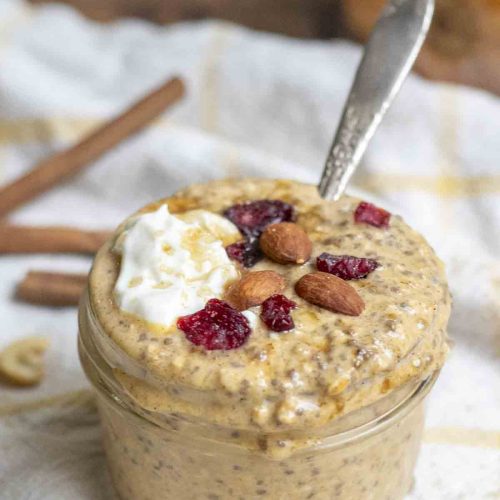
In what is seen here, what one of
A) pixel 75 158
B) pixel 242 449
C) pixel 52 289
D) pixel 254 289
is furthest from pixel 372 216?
pixel 75 158

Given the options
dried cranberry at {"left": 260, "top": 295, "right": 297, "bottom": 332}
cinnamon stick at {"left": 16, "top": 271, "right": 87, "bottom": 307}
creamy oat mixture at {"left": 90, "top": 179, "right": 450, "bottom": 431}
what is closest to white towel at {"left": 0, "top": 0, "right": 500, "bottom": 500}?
cinnamon stick at {"left": 16, "top": 271, "right": 87, "bottom": 307}

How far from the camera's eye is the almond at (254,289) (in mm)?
1341

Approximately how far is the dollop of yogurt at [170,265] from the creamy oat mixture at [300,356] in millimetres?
29

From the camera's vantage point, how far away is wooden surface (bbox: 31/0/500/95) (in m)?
2.64

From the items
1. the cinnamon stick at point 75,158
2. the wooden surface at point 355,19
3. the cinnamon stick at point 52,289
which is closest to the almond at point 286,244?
the cinnamon stick at point 52,289

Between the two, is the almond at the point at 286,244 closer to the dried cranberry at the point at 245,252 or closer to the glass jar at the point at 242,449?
the dried cranberry at the point at 245,252

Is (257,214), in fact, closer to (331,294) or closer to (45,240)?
(331,294)

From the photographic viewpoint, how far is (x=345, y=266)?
4.61 feet

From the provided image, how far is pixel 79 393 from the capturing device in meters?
1.84

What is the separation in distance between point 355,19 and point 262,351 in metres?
1.71

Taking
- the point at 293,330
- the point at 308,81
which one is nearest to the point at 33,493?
the point at 293,330

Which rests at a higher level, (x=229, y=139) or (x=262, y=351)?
(x=262, y=351)

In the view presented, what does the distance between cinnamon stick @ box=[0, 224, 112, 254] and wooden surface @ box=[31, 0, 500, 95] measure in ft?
3.29

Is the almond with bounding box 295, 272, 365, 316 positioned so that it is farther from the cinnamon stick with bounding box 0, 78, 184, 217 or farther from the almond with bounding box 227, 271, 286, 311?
the cinnamon stick with bounding box 0, 78, 184, 217
